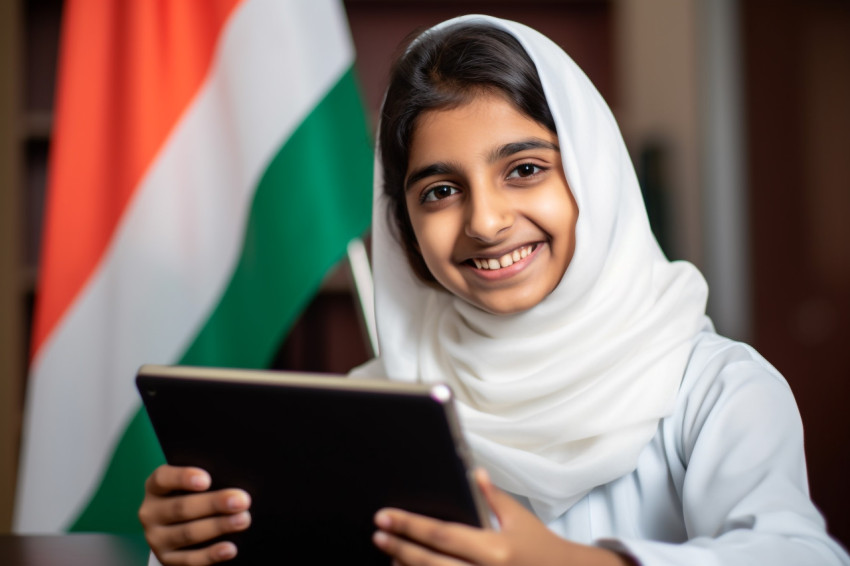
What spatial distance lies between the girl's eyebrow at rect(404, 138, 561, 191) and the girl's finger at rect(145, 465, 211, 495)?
41 cm

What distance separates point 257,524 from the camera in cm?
67

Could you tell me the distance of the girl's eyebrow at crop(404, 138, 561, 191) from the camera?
89 cm

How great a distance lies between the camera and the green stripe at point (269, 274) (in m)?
1.42

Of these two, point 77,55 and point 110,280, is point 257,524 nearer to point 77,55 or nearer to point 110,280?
point 110,280

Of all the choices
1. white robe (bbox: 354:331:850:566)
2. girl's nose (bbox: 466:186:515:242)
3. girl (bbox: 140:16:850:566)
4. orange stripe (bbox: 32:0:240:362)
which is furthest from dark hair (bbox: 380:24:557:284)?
orange stripe (bbox: 32:0:240:362)

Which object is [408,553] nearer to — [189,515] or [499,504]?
[499,504]

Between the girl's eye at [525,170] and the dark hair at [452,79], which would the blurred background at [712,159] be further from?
the girl's eye at [525,170]

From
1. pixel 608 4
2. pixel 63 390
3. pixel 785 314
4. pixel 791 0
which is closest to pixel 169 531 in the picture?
pixel 63 390

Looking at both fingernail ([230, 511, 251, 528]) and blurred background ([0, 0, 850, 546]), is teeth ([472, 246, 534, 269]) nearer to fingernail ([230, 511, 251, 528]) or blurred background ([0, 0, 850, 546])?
fingernail ([230, 511, 251, 528])

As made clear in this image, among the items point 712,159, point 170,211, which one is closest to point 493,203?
point 170,211

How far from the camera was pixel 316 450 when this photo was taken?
0.60 m

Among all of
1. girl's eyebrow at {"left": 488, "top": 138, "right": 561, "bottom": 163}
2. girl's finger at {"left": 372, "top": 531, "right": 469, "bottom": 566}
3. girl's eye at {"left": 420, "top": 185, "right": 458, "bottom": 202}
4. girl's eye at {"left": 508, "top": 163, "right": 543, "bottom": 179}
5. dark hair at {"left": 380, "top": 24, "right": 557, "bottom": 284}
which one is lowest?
girl's finger at {"left": 372, "top": 531, "right": 469, "bottom": 566}

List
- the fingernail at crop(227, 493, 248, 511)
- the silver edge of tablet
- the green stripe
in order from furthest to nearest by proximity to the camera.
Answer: the green stripe
the fingernail at crop(227, 493, 248, 511)
the silver edge of tablet

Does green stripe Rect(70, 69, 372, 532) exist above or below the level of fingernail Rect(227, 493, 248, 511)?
above
